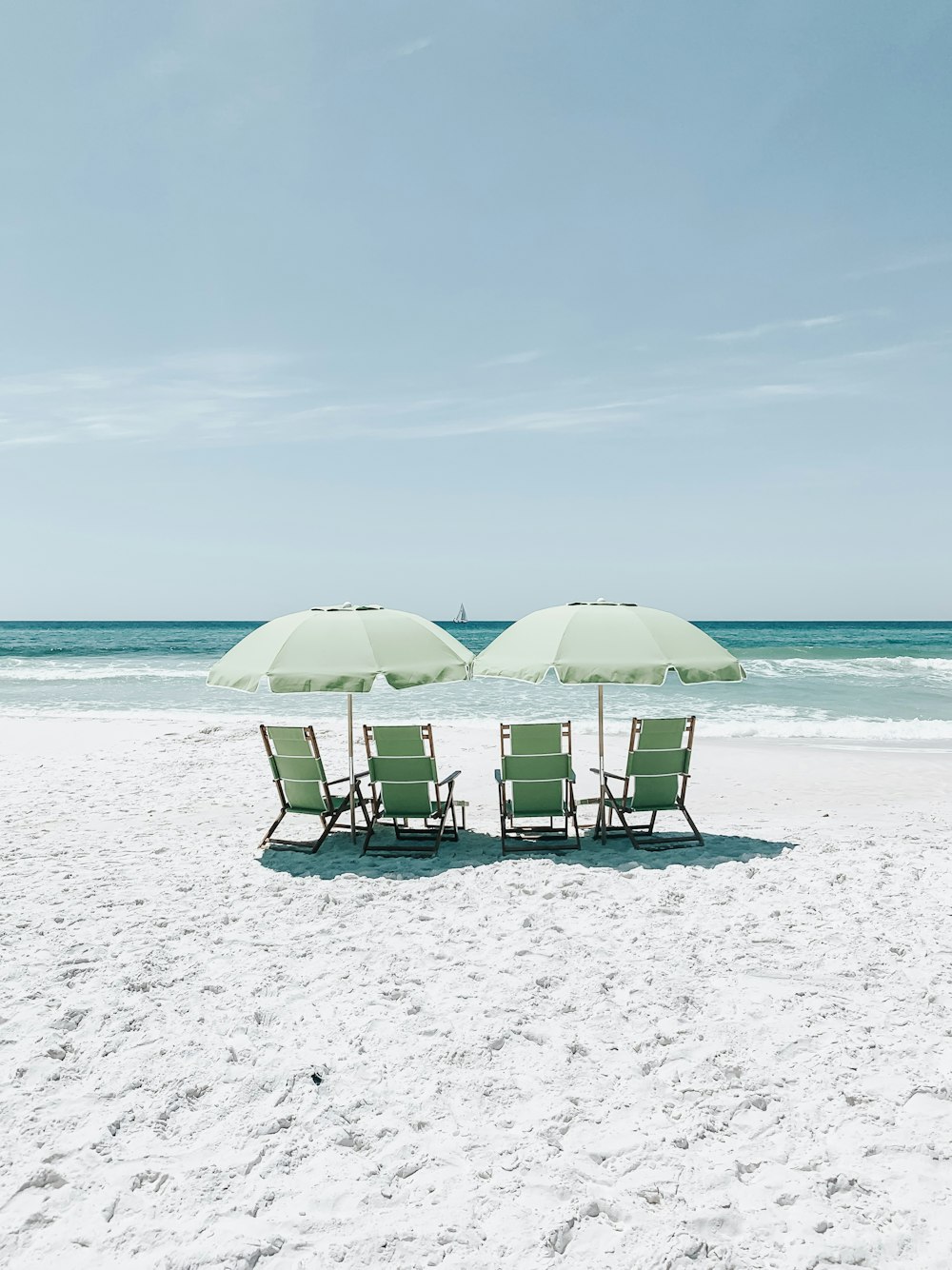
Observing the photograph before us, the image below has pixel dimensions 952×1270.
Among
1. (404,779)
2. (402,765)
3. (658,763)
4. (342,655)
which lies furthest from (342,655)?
(658,763)

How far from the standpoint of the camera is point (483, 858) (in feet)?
20.7

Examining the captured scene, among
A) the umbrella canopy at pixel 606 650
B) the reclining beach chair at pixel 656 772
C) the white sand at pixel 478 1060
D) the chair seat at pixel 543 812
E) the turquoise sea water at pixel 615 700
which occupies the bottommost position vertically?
the turquoise sea water at pixel 615 700

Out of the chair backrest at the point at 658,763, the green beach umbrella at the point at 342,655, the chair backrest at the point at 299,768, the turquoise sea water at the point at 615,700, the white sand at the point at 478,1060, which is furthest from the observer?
the turquoise sea water at the point at 615,700

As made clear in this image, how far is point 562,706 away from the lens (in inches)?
701

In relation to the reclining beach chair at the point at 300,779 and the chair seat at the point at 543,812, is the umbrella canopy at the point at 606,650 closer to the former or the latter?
the chair seat at the point at 543,812

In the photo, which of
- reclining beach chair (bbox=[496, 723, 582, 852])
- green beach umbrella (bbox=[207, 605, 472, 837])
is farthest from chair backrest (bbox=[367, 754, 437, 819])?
green beach umbrella (bbox=[207, 605, 472, 837])

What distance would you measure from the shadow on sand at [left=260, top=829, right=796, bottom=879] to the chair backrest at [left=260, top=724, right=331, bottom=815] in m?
0.41

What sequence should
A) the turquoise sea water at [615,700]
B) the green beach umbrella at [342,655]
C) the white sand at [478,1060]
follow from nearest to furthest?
the white sand at [478,1060] < the green beach umbrella at [342,655] < the turquoise sea water at [615,700]

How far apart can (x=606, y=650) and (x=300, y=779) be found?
2665 millimetres

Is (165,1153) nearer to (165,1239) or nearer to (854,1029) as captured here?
(165,1239)

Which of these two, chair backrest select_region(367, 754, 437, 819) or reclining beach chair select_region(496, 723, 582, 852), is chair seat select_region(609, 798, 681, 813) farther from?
chair backrest select_region(367, 754, 437, 819)

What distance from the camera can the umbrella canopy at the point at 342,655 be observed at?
18.4 ft

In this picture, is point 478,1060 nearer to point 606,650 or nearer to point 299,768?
point 606,650

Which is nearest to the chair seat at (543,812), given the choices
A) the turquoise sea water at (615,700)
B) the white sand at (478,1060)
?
the white sand at (478,1060)
